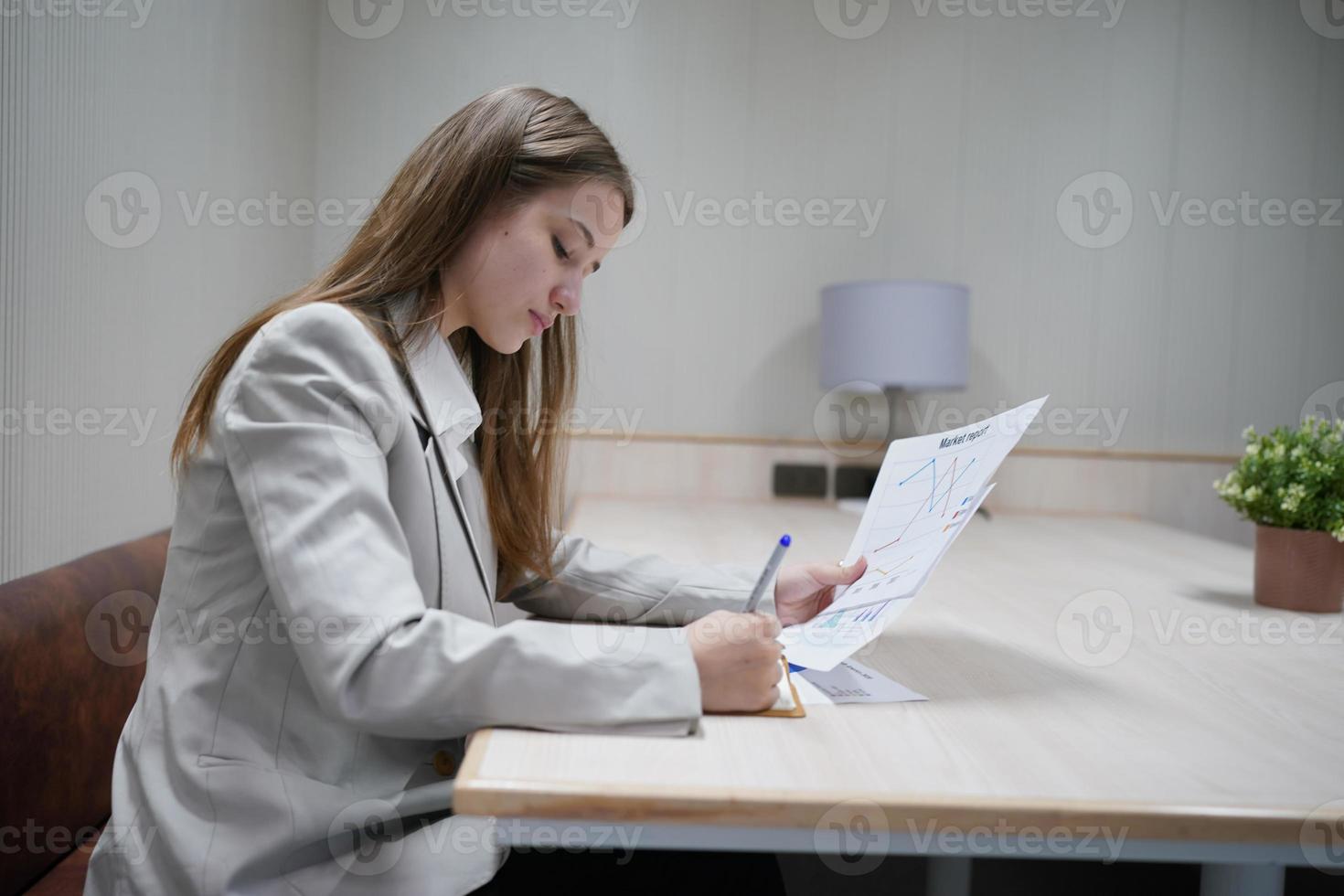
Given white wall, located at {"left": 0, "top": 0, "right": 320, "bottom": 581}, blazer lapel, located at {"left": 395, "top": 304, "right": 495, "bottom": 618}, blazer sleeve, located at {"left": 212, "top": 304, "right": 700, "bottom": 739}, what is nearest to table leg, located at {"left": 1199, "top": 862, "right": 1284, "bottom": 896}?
blazer sleeve, located at {"left": 212, "top": 304, "right": 700, "bottom": 739}

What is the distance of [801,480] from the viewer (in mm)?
2529

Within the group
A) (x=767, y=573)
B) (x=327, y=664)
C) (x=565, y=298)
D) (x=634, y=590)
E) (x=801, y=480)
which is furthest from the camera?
(x=801, y=480)

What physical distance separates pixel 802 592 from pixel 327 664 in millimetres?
553

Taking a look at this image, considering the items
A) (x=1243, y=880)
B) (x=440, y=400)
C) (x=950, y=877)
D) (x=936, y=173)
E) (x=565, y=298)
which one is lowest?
(x=950, y=877)

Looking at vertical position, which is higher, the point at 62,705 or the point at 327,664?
the point at 327,664

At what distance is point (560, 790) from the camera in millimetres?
568

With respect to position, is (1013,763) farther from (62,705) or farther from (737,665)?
(62,705)

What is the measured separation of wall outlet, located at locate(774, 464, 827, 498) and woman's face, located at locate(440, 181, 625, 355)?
5.28ft

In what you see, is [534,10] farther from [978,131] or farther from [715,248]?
[978,131]

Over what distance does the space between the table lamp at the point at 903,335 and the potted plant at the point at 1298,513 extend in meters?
0.93

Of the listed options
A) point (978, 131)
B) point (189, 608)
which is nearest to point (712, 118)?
point (978, 131)

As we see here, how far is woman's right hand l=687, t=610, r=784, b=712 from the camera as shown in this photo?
2.37 ft

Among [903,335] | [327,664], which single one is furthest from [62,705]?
[903,335]

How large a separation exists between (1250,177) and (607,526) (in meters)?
2.10
